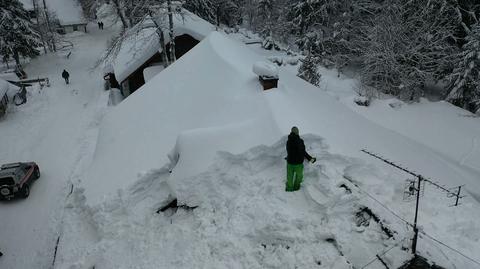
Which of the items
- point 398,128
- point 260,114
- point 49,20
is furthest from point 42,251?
point 49,20

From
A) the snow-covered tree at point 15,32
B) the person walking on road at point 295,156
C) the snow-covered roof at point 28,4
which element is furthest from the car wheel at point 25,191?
the snow-covered roof at point 28,4

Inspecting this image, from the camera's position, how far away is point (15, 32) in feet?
112

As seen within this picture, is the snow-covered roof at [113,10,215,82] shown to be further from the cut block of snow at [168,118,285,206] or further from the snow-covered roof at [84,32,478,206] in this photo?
the cut block of snow at [168,118,285,206]

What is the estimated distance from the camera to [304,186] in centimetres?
848

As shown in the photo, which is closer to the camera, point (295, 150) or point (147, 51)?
point (295, 150)

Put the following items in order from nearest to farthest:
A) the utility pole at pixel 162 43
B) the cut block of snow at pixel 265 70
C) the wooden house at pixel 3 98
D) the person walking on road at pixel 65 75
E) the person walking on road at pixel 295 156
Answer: the person walking on road at pixel 295 156, the cut block of snow at pixel 265 70, the utility pole at pixel 162 43, the wooden house at pixel 3 98, the person walking on road at pixel 65 75

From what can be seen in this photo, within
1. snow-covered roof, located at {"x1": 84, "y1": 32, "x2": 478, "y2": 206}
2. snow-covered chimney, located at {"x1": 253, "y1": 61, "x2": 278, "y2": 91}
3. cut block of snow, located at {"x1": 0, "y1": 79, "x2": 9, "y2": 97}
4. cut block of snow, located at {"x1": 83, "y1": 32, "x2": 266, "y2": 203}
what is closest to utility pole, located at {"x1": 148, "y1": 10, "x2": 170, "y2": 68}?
cut block of snow, located at {"x1": 83, "y1": 32, "x2": 266, "y2": 203}

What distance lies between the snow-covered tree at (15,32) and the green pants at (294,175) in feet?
A: 112

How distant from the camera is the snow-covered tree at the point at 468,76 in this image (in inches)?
866

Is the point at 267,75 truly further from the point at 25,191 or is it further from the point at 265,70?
the point at 25,191

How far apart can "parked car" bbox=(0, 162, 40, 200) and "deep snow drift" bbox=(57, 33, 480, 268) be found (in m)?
5.23

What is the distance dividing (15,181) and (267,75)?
1123 cm

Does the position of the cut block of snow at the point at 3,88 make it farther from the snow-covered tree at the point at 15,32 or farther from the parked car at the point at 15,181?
the parked car at the point at 15,181

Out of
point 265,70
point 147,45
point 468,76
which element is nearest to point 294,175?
point 265,70
